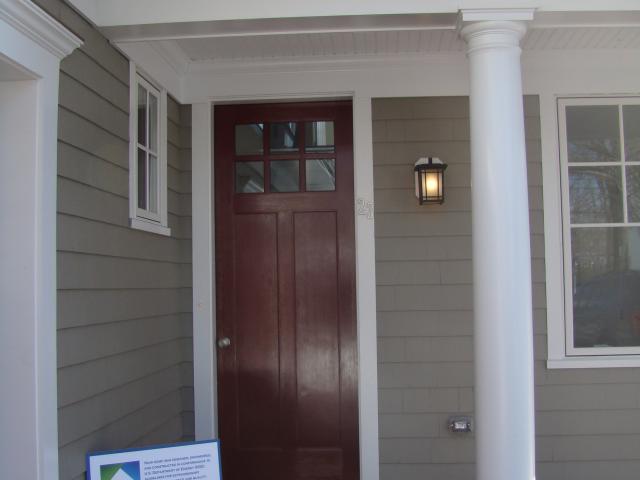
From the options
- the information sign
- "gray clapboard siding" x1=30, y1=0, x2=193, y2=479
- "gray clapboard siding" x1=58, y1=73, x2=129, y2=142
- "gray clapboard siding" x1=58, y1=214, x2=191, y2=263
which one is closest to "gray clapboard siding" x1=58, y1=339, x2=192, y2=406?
"gray clapboard siding" x1=30, y1=0, x2=193, y2=479

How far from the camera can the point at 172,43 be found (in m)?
3.58

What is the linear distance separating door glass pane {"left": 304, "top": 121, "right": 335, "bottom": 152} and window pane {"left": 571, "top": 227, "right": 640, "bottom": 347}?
4.98ft

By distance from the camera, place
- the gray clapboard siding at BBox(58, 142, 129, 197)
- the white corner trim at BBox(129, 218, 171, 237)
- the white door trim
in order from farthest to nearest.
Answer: the white corner trim at BBox(129, 218, 171, 237)
the gray clapboard siding at BBox(58, 142, 129, 197)
the white door trim

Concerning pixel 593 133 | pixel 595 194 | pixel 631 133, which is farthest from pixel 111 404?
pixel 631 133

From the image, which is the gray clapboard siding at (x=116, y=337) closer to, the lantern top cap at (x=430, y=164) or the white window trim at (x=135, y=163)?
the white window trim at (x=135, y=163)

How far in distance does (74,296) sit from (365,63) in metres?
2.11

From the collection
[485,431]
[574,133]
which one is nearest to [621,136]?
[574,133]

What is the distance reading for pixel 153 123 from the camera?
11.9 ft

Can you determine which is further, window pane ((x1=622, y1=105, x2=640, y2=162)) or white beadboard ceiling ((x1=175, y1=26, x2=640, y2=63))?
window pane ((x1=622, y1=105, x2=640, y2=162))

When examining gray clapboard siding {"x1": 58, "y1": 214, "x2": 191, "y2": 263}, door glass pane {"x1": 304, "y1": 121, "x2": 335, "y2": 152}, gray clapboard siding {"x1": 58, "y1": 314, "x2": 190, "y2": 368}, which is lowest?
gray clapboard siding {"x1": 58, "y1": 314, "x2": 190, "y2": 368}

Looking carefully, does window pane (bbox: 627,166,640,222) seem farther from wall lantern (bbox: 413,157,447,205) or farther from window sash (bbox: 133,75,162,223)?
window sash (bbox: 133,75,162,223)

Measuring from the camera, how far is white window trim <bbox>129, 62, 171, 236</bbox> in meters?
3.19

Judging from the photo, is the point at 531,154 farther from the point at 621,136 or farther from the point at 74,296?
the point at 74,296

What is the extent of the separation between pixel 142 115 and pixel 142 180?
34 centimetres
